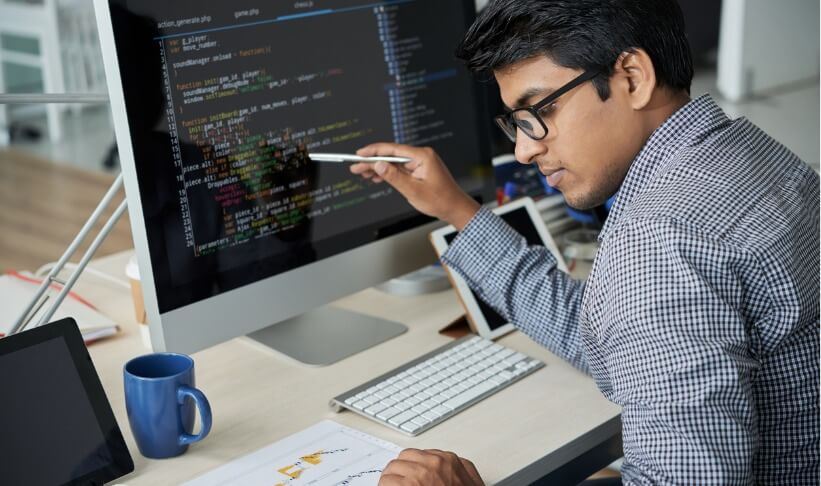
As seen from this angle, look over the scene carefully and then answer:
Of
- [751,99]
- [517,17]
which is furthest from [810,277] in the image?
[751,99]

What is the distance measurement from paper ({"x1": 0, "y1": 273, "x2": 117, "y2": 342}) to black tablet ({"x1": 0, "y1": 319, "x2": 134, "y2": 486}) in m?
0.36

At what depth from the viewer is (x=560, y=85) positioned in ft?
3.62

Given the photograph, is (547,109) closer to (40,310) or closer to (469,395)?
(469,395)

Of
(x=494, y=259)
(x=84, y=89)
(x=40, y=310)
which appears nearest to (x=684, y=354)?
(x=494, y=259)

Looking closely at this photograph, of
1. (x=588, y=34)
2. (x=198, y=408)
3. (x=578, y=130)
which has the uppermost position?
(x=588, y=34)

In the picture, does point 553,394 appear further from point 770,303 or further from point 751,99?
point 751,99

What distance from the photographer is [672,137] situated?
1.09 metres

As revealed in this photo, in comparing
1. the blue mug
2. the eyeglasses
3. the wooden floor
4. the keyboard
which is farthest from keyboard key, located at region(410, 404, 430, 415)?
the wooden floor

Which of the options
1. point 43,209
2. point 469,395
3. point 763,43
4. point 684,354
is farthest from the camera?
point 43,209

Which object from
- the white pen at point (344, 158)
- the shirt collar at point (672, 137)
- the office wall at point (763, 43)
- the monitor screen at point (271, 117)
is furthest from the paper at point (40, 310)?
the office wall at point (763, 43)

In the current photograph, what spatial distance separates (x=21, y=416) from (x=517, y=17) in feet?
2.20

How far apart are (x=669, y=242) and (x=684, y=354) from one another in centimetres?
11

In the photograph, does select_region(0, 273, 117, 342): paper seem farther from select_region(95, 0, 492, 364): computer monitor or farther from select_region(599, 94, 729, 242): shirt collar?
select_region(599, 94, 729, 242): shirt collar

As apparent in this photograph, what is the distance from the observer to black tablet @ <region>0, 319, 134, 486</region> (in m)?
1.01
